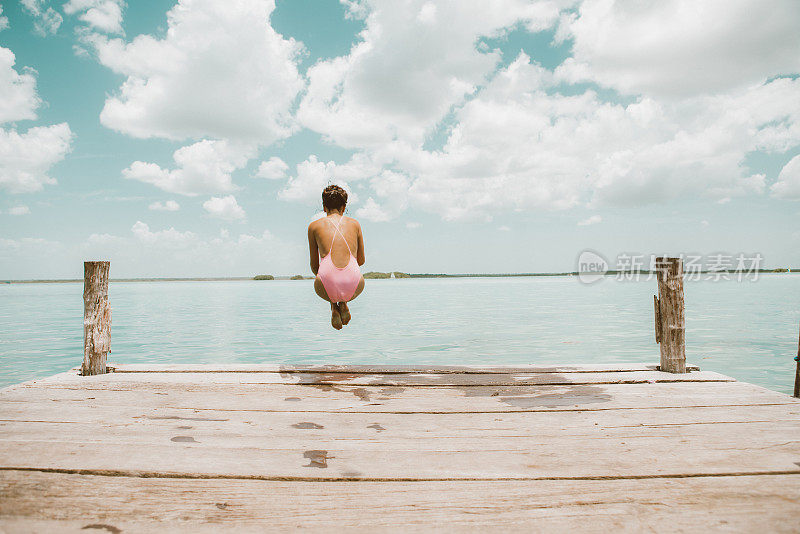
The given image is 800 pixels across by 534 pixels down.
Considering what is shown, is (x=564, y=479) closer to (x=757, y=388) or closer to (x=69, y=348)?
(x=757, y=388)

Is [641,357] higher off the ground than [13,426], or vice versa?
[13,426]

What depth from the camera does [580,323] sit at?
21.8m

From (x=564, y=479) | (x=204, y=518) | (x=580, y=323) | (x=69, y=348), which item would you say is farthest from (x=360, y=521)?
(x=580, y=323)

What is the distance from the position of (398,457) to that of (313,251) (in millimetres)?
3168

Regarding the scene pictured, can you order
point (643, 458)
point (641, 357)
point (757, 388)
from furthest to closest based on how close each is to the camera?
1. point (641, 357)
2. point (757, 388)
3. point (643, 458)

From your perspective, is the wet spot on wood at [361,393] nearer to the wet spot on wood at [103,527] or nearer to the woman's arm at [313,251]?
the woman's arm at [313,251]

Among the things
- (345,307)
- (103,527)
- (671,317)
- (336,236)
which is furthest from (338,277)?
(671,317)

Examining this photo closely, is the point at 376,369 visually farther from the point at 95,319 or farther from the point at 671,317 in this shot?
the point at 671,317

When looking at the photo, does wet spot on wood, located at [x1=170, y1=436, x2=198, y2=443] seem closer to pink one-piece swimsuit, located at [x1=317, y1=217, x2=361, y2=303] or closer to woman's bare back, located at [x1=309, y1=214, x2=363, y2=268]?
pink one-piece swimsuit, located at [x1=317, y1=217, x2=361, y2=303]

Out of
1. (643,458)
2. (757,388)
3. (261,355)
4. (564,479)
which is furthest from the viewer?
(261,355)

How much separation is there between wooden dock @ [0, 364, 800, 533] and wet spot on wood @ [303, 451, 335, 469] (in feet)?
0.05

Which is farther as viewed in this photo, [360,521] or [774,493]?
[774,493]

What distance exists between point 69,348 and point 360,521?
17.5m

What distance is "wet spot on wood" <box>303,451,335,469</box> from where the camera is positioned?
247 cm
